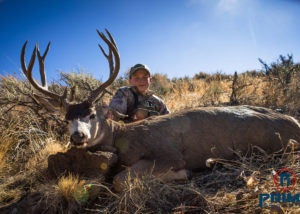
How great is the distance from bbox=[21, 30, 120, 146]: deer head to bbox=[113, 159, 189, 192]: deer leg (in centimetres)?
71

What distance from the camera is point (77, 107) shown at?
121 inches

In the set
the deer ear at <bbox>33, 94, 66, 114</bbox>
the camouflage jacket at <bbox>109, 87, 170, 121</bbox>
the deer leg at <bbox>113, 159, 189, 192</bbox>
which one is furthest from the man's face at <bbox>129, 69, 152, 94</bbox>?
the deer leg at <bbox>113, 159, 189, 192</bbox>

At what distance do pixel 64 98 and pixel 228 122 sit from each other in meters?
2.66

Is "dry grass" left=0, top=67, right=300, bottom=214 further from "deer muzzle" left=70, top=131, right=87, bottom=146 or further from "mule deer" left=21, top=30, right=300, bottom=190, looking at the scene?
"deer muzzle" left=70, top=131, right=87, bottom=146

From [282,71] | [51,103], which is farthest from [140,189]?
[282,71]

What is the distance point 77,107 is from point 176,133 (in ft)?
5.21

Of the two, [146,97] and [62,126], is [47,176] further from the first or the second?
[146,97]

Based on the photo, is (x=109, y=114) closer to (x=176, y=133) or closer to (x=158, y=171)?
(x=176, y=133)

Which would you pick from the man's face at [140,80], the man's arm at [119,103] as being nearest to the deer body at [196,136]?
the man's arm at [119,103]

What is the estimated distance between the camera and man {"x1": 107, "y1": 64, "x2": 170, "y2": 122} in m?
4.68

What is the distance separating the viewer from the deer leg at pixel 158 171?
2.69 m

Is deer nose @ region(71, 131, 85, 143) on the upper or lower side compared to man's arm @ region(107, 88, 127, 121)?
lower

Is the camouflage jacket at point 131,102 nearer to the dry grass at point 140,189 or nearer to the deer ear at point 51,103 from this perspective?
the deer ear at point 51,103

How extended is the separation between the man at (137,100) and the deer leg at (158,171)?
1.82 metres
